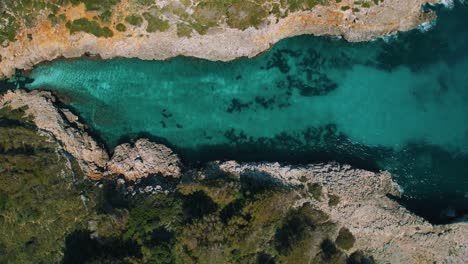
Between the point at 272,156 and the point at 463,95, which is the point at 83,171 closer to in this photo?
the point at 272,156

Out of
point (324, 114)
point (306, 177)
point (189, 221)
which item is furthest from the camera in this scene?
point (324, 114)

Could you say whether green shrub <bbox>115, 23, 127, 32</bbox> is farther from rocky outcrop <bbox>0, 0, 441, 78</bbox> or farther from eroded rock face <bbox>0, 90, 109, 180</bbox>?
eroded rock face <bbox>0, 90, 109, 180</bbox>

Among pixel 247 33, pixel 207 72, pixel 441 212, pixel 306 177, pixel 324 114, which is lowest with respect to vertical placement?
pixel 441 212

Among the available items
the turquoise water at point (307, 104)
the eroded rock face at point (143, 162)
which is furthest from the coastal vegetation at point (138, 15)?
the eroded rock face at point (143, 162)

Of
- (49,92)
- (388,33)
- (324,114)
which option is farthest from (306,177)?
(49,92)

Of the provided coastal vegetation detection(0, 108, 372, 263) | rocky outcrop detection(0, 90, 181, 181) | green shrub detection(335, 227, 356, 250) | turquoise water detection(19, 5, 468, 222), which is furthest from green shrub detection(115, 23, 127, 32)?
green shrub detection(335, 227, 356, 250)

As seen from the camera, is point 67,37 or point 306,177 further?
point 67,37
